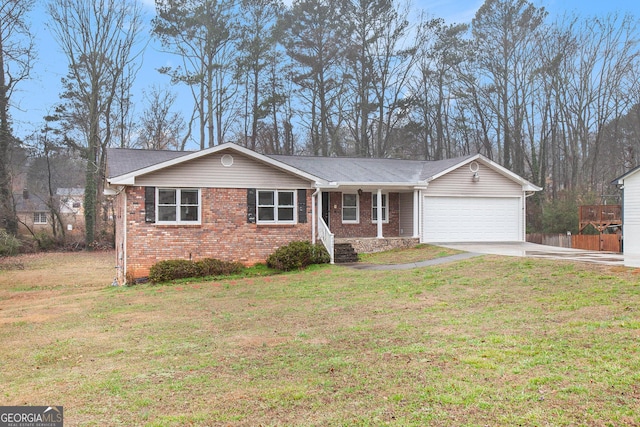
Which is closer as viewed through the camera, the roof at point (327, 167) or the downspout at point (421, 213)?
the roof at point (327, 167)

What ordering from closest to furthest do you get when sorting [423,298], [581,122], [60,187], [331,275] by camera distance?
[423,298] → [331,275] → [581,122] → [60,187]

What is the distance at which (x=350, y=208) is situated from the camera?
21203mm

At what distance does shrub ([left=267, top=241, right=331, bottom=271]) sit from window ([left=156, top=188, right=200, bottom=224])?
3007 millimetres

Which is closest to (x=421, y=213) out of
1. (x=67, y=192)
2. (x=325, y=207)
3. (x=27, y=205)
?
(x=325, y=207)

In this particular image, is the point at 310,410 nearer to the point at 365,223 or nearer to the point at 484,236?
the point at 365,223

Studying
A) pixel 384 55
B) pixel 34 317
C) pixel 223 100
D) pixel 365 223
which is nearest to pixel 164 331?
pixel 34 317

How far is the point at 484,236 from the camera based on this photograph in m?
21.6

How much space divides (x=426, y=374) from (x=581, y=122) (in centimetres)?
3215

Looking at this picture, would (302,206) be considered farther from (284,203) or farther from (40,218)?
(40,218)

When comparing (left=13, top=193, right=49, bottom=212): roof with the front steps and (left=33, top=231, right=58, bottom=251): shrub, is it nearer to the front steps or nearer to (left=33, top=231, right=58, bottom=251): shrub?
(left=33, top=231, right=58, bottom=251): shrub

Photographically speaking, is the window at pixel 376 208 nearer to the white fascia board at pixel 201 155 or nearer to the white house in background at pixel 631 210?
the white fascia board at pixel 201 155

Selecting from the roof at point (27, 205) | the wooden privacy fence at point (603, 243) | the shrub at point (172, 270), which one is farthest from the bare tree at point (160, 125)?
the wooden privacy fence at point (603, 243)

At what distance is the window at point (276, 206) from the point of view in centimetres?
1747

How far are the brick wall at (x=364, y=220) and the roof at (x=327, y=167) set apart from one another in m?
1.14
